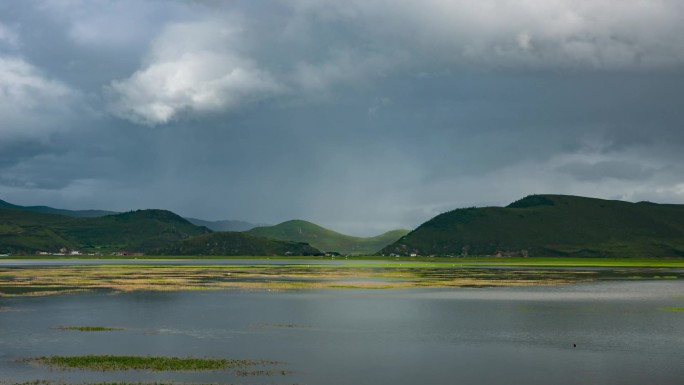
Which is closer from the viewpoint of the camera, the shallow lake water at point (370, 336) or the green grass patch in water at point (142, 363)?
the shallow lake water at point (370, 336)

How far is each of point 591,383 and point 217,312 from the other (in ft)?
157

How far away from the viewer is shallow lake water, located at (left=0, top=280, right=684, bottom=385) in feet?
139

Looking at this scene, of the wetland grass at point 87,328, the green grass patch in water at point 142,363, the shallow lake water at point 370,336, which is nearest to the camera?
the shallow lake water at point 370,336

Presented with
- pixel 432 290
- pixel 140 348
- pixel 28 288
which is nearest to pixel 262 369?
pixel 140 348

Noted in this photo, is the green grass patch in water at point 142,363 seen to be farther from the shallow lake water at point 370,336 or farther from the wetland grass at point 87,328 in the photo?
the wetland grass at point 87,328

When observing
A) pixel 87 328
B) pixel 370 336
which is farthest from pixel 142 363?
pixel 370 336

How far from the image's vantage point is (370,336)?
5944 centimetres

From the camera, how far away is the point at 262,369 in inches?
1719

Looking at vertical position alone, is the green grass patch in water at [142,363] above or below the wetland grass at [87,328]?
below

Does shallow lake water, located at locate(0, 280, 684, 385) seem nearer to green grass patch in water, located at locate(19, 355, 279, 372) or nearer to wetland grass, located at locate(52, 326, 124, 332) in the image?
green grass patch in water, located at locate(19, 355, 279, 372)

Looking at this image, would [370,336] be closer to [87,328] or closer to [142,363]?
[142,363]

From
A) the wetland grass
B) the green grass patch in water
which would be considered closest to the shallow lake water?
the green grass patch in water

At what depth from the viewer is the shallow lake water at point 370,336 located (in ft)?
139

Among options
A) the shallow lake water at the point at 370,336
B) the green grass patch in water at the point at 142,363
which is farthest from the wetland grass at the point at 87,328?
the green grass patch in water at the point at 142,363
